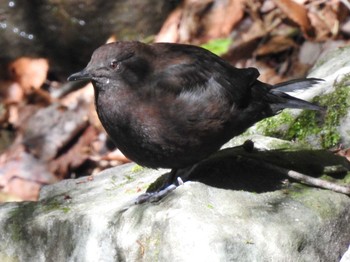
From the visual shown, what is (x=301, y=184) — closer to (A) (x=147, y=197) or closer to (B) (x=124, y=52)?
(A) (x=147, y=197)

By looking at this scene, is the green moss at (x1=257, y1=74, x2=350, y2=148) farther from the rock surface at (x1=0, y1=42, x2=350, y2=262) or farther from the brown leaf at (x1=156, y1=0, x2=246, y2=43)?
the brown leaf at (x1=156, y1=0, x2=246, y2=43)

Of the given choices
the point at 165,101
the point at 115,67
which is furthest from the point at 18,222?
the point at 165,101

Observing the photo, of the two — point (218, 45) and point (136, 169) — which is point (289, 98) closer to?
point (136, 169)

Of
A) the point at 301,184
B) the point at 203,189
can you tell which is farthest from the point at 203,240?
the point at 301,184

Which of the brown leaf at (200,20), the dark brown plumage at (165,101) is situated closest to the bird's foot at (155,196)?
the dark brown plumage at (165,101)

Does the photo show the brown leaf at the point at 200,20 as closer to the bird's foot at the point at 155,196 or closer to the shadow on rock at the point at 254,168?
the shadow on rock at the point at 254,168

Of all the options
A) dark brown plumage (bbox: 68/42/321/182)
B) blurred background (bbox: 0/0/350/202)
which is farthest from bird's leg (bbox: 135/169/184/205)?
blurred background (bbox: 0/0/350/202)
